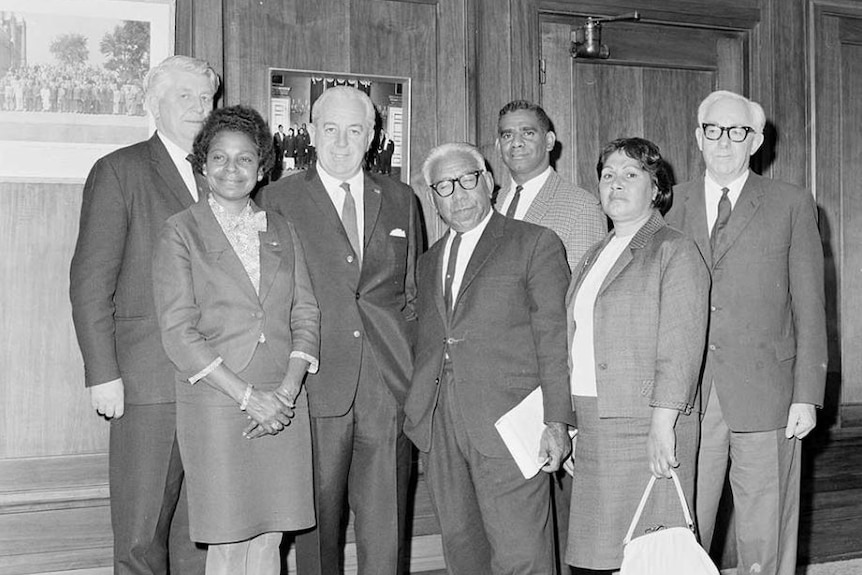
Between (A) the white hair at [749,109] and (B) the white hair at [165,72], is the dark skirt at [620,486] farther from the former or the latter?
(B) the white hair at [165,72]

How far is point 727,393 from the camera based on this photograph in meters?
2.92

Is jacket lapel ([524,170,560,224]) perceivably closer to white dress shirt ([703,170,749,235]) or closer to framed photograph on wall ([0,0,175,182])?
white dress shirt ([703,170,749,235])

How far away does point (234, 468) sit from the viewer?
98.8 inches

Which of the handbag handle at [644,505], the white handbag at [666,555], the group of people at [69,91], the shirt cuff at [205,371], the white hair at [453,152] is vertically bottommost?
the white handbag at [666,555]

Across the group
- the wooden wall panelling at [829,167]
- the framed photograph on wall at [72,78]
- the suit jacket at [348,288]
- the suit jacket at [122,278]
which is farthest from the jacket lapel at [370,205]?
the wooden wall panelling at [829,167]

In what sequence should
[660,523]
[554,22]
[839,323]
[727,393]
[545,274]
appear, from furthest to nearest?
[839,323] < [554,22] < [727,393] < [545,274] < [660,523]

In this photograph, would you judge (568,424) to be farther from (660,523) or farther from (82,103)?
(82,103)

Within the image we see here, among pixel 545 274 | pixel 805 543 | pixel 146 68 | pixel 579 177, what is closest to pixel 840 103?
pixel 579 177

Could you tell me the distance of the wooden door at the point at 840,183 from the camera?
4.38 meters

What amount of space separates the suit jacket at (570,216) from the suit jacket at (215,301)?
99cm

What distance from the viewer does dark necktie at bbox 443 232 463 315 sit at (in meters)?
2.80

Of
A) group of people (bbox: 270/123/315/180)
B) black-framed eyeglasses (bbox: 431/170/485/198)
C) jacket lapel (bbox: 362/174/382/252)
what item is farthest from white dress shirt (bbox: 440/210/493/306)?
group of people (bbox: 270/123/315/180)

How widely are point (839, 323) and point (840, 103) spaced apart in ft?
3.37

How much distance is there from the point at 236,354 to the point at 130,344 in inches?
16.8
